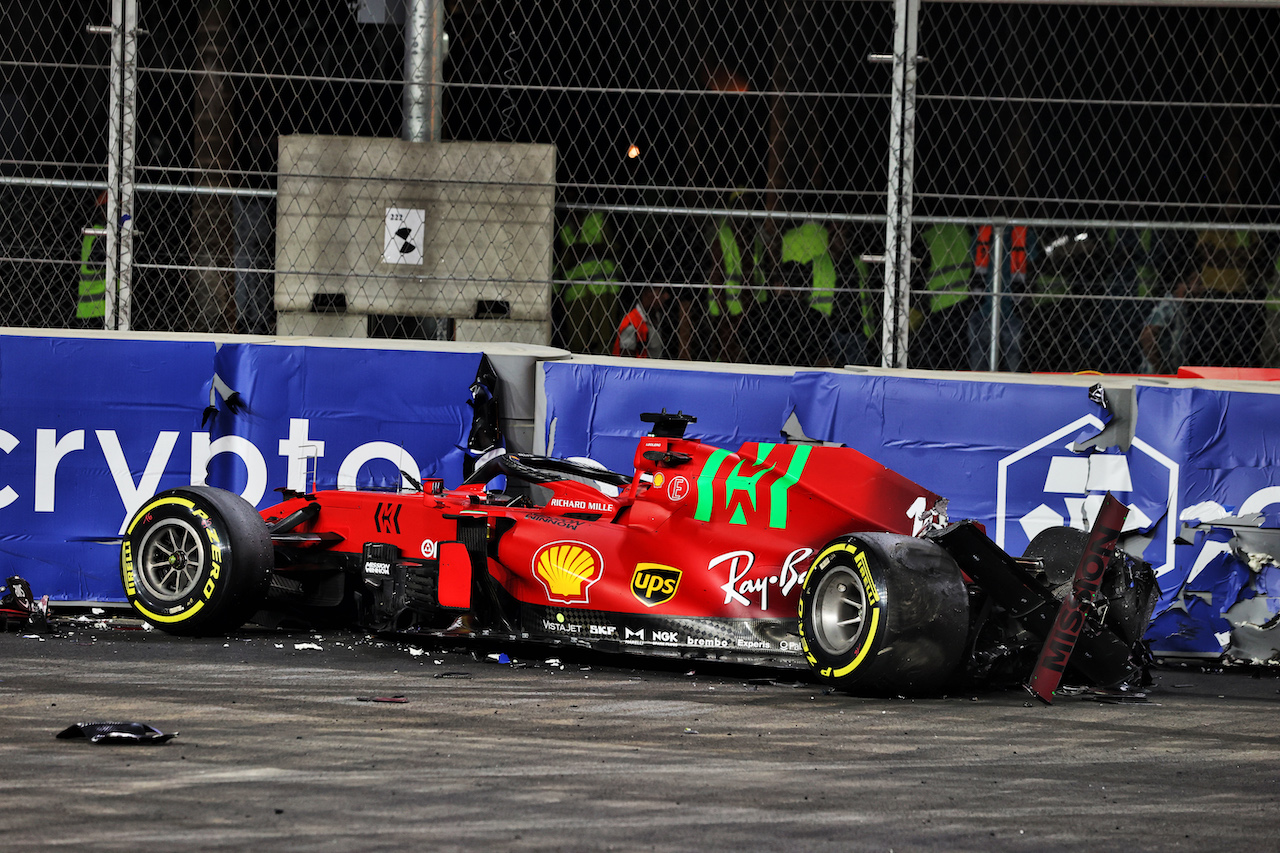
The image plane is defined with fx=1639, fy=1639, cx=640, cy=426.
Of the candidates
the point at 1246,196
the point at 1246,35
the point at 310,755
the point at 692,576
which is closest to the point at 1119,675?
the point at 692,576

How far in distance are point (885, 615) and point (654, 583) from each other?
47.1 inches

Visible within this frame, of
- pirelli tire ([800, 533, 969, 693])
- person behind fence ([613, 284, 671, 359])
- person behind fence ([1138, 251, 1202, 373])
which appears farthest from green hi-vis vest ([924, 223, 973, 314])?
pirelli tire ([800, 533, 969, 693])

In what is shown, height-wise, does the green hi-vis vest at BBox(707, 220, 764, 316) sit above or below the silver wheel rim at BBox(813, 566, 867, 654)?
above

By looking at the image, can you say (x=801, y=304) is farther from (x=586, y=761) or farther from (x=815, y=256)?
(x=586, y=761)

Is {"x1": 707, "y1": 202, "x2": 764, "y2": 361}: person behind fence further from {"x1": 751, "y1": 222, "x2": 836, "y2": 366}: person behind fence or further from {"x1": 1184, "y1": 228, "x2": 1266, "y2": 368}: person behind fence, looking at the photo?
{"x1": 1184, "y1": 228, "x2": 1266, "y2": 368}: person behind fence

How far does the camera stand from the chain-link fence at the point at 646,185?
9.35m

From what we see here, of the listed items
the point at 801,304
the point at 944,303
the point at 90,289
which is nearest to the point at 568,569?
the point at 801,304

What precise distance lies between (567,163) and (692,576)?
4.30 metres

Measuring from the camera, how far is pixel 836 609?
21.7 ft

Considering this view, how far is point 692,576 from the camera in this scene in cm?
704

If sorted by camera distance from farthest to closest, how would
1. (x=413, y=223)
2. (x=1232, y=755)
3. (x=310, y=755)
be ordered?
(x=413, y=223) < (x=1232, y=755) < (x=310, y=755)

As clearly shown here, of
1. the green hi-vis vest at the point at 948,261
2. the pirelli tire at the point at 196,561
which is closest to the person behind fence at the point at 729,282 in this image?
the green hi-vis vest at the point at 948,261

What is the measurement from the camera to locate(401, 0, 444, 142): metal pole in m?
9.50

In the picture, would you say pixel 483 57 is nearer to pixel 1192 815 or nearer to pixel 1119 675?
pixel 1119 675
